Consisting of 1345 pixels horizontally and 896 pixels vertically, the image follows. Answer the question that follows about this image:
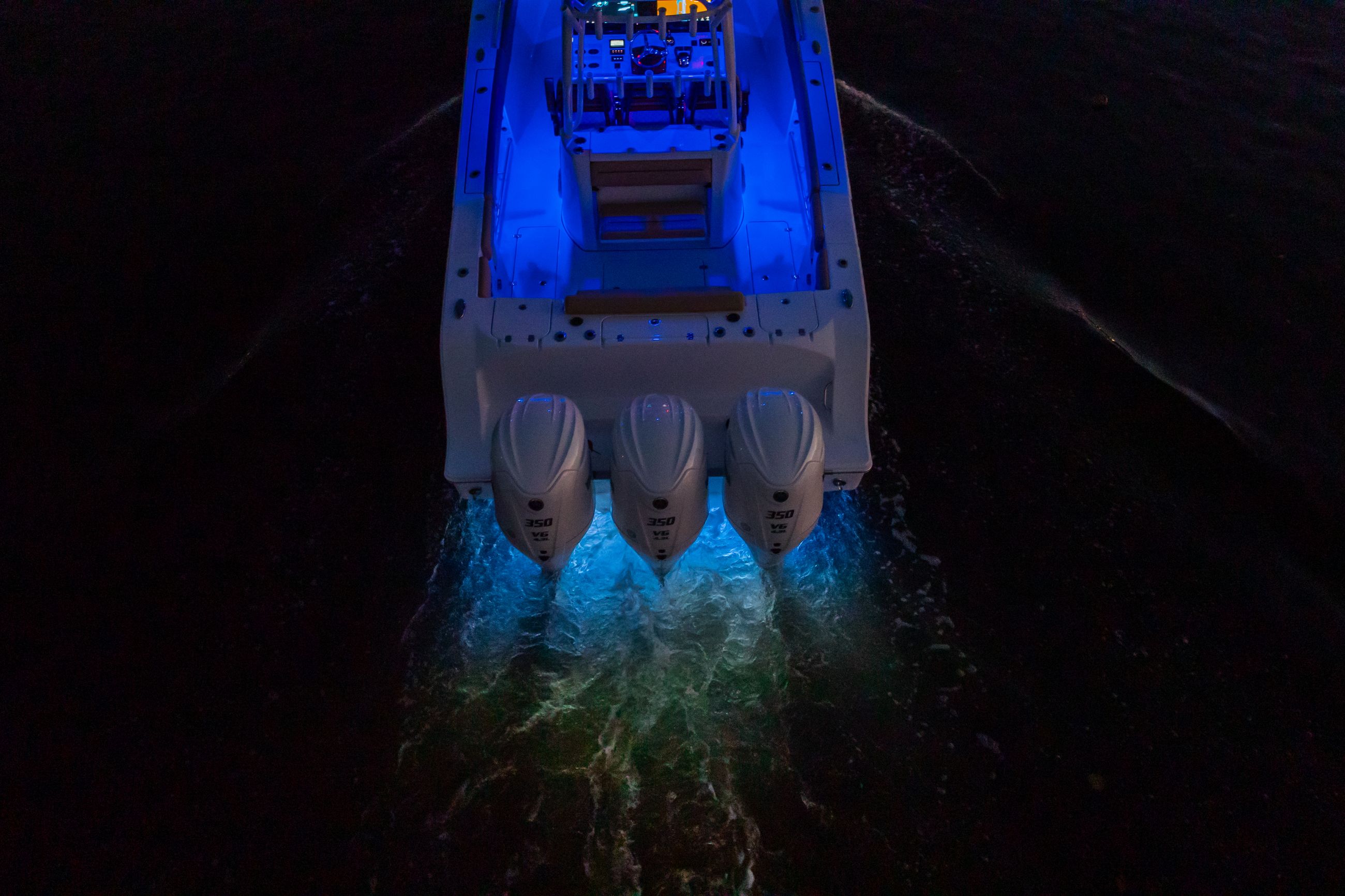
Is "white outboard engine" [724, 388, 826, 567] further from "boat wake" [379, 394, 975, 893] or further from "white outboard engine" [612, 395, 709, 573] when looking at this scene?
"boat wake" [379, 394, 975, 893]

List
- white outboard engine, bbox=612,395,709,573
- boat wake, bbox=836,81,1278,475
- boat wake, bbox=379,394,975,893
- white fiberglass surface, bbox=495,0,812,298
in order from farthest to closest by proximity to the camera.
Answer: boat wake, bbox=836,81,1278,475
white fiberglass surface, bbox=495,0,812,298
boat wake, bbox=379,394,975,893
white outboard engine, bbox=612,395,709,573

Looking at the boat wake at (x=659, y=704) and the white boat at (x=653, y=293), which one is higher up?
the white boat at (x=653, y=293)

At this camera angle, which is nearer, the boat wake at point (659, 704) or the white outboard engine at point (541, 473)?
→ the white outboard engine at point (541, 473)

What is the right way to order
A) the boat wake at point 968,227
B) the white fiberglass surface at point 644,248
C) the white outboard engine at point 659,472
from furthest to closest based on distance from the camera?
the boat wake at point 968,227 → the white fiberglass surface at point 644,248 → the white outboard engine at point 659,472

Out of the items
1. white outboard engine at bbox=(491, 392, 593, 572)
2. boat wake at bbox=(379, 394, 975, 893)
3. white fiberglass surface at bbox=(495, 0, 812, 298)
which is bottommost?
boat wake at bbox=(379, 394, 975, 893)

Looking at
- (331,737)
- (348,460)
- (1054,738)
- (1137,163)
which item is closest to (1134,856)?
(1054,738)

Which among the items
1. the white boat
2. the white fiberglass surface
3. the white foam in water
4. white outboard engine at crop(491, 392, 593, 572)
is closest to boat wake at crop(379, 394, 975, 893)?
the white foam in water

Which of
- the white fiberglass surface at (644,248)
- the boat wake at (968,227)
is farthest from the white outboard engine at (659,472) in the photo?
the boat wake at (968,227)

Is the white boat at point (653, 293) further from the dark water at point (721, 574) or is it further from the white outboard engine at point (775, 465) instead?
the dark water at point (721, 574)
